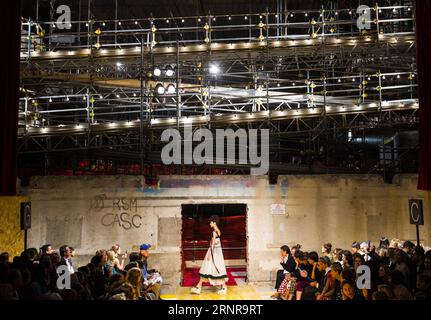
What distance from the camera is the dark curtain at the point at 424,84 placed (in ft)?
30.8

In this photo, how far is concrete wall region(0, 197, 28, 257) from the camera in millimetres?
10117

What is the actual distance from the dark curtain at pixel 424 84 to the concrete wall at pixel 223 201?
2119 mm

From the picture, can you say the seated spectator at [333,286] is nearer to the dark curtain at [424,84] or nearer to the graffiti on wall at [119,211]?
the dark curtain at [424,84]

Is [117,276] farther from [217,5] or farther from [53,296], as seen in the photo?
[217,5]

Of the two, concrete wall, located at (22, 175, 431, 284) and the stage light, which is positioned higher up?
the stage light

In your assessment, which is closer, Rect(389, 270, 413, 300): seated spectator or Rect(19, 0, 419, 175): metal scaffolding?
Rect(389, 270, 413, 300): seated spectator

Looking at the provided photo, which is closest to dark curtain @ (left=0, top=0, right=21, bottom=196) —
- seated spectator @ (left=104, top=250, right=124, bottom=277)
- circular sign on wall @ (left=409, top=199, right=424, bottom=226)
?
seated spectator @ (left=104, top=250, right=124, bottom=277)

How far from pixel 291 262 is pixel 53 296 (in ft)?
18.7

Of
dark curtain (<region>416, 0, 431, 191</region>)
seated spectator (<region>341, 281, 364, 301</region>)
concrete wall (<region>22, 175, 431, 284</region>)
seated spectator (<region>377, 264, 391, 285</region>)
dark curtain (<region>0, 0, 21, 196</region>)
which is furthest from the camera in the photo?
concrete wall (<region>22, 175, 431, 284</region>)

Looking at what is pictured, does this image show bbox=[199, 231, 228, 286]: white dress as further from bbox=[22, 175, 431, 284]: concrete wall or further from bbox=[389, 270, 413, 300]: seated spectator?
bbox=[389, 270, 413, 300]: seated spectator

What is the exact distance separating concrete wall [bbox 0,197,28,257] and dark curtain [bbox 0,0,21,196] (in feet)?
2.18

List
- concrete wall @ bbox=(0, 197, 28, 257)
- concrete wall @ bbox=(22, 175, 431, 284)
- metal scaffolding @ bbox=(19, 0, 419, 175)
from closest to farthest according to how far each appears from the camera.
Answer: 1. concrete wall @ bbox=(0, 197, 28, 257)
2. concrete wall @ bbox=(22, 175, 431, 284)
3. metal scaffolding @ bbox=(19, 0, 419, 175)

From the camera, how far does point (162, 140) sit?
1297cm

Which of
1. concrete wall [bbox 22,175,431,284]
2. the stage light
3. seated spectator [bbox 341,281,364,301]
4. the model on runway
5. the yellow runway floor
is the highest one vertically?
the stage light
